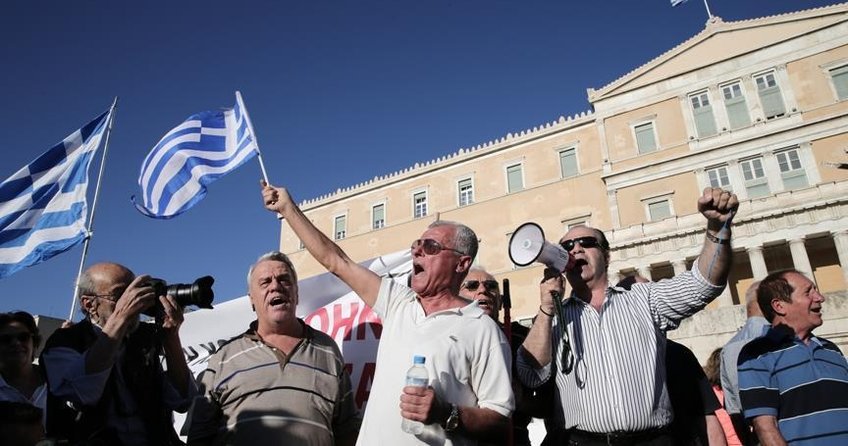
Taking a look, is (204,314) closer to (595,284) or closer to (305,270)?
(595,284)

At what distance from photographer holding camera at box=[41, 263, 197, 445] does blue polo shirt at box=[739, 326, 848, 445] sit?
3400 mm

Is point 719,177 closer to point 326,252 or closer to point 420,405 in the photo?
point 326,252

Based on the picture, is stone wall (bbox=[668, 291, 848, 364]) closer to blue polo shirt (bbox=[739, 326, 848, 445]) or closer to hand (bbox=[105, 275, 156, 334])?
blue polo shirt (bbox=[739, 326, 848, 445])

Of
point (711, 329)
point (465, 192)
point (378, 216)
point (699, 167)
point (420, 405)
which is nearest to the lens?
point (420, 405)

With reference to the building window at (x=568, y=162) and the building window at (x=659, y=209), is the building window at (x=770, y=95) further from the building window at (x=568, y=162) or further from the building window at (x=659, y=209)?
the building window at (x=568, y=162)

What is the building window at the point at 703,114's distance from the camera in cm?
2386

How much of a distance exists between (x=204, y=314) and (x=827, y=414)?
5477mm

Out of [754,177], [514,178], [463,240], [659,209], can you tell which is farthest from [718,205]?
[514,178]

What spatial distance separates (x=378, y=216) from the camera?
33531 mm

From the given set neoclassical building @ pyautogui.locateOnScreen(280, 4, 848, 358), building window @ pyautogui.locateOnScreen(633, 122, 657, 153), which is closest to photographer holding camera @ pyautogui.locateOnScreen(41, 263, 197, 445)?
neoclassical building @ pyautogui.locateOnScreen(280, 4, 848, 358)

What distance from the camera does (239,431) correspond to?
2730 mm

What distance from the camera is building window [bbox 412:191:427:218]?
1246 inches

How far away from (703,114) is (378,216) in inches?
774

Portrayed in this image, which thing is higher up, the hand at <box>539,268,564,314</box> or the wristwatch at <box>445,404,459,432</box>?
the hand at <box>539,268,564,314</box>
